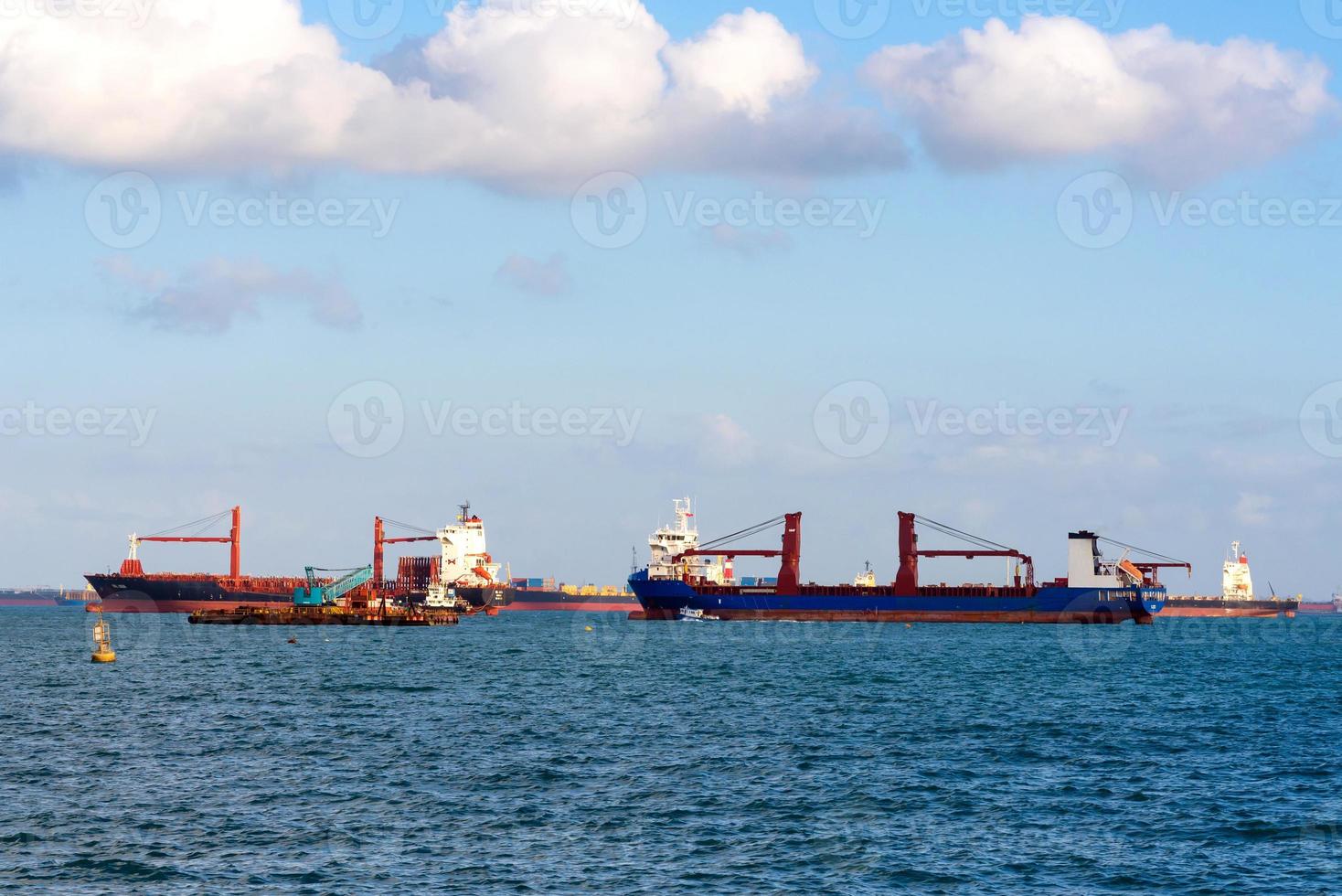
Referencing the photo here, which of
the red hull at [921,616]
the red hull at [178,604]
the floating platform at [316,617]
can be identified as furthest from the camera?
the red hull at [178,604]

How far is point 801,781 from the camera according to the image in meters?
37.4

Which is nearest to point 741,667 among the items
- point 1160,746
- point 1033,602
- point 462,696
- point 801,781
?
point 462,696

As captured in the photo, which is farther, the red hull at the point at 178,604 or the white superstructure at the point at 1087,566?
the red hull at the point at 178,604

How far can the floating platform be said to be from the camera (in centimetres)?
12925

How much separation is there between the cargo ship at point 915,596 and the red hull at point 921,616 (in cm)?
9

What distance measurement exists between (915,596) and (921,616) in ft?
7.47

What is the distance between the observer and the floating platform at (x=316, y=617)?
129 metres

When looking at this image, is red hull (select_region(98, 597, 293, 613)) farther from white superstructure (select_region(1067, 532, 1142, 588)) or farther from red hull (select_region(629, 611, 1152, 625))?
white superstructure (select_region(1067, 532, 1142, 588))

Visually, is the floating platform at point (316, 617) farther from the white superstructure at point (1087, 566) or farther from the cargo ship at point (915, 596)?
the white superstructure at point (1087, 566)

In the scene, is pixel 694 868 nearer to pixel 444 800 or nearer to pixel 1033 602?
pixel 444 800

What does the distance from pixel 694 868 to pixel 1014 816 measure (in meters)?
9.74

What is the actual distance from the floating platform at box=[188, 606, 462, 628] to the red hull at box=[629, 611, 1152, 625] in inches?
1242

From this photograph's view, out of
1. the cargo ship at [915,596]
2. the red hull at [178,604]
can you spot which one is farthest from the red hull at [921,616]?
the red hull at [178,604]

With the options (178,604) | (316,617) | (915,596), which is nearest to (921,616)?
(915,596)
